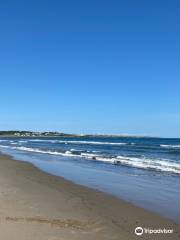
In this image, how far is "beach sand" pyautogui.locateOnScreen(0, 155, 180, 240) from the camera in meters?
7.50

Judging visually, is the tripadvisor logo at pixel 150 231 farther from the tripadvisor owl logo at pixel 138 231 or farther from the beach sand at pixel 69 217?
the beach sand at pixel 69 217

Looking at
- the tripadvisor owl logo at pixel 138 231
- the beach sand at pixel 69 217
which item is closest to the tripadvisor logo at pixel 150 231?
the tripadvisor owl logo at pixel 138 231

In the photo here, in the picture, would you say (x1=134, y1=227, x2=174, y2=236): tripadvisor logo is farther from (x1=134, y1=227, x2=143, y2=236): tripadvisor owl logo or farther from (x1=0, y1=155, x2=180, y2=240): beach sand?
(x1=0, y1=155, x2=180, y2=240): beach sand

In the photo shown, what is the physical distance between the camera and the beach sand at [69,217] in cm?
750

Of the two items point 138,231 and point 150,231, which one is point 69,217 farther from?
point 150,231

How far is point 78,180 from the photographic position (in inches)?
683

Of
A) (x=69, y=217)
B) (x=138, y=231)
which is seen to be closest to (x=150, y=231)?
(x=138, y=231)

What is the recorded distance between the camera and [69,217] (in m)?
8.99

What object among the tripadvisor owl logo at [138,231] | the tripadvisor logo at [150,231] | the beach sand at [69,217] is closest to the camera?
the beach sand at [69,217]

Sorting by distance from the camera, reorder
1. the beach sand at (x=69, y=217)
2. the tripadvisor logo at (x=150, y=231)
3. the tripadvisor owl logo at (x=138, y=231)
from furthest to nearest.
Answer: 1. the tripadvisor logo at (x=150, y=231)
2. the tripadvisor owl logo at (x=138, y=231)
3. the beach sand at (x=69, y=217)

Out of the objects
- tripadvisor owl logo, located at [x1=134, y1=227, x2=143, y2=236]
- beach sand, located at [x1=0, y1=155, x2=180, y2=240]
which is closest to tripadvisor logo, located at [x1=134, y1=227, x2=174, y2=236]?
tripadvisor owl logo, located at [x1=134, y1=227, x2=143, y2=236]

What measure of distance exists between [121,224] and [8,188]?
568 centimetres

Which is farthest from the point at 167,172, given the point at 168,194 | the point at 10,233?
the point at 10,233

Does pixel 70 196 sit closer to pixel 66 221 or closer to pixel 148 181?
pixel 66 221
